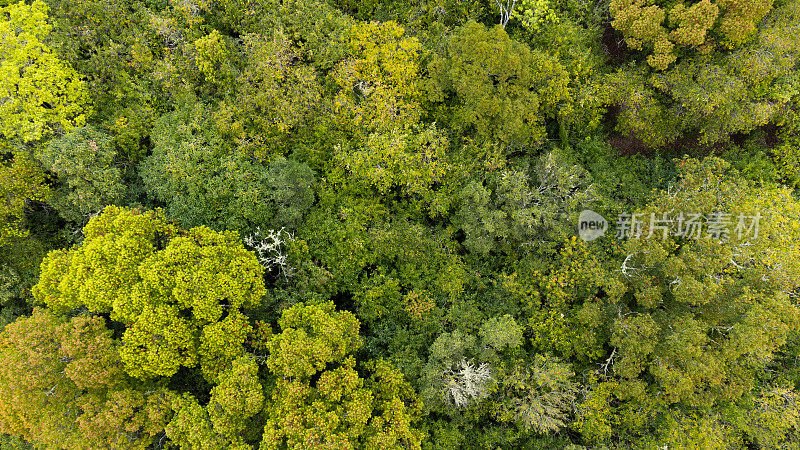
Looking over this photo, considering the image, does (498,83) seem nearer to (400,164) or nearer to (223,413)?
(400,164)

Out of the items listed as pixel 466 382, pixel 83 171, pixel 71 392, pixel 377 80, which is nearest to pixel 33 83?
pixel 83 171

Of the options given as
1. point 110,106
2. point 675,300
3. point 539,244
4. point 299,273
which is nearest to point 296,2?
point 110,106

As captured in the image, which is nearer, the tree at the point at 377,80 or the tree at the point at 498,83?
the tree at the point at 498,83

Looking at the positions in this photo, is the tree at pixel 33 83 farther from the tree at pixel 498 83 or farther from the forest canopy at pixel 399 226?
the tree at pixel 498 83

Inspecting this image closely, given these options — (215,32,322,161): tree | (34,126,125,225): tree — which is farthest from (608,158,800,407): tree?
(34,126,125,225): tree

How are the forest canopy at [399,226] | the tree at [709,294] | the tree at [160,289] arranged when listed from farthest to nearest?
the tree at [709,294] < the forest canopy at [399,226] < the tree at [160,289]

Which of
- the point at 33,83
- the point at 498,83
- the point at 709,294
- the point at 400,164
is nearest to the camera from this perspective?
the point at 709,294

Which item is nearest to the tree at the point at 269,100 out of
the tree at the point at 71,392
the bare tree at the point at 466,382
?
the tree at the point at 71,392

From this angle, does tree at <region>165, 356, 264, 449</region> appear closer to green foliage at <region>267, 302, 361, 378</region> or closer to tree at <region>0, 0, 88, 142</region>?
green foliage at <region>267, 302, 361, 378</region>
